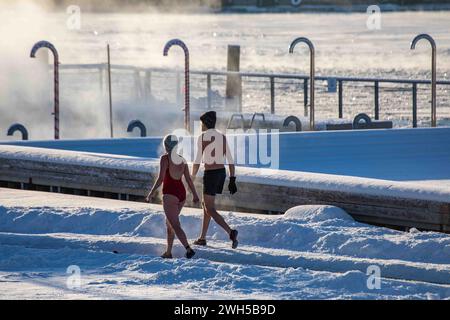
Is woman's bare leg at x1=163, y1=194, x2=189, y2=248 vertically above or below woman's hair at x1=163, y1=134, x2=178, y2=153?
below

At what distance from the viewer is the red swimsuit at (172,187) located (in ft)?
42.5

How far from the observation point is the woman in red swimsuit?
42.2ft

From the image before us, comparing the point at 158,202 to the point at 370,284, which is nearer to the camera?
the point at 370,284

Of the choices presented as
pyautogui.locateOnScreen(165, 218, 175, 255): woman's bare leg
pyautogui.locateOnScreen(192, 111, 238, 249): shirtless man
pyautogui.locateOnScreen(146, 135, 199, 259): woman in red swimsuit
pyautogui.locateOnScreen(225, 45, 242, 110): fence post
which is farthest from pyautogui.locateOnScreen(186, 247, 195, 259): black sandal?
pyautogui.locateOnScreen(225, 45, 242, 110): fence post

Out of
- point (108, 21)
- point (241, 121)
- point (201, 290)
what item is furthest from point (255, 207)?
point (108, 21)

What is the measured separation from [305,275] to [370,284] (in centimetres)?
71

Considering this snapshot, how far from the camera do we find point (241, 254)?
12.9 meters

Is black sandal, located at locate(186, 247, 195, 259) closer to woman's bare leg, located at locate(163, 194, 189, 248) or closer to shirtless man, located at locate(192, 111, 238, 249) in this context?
woman's bare leg, located at locate(163, 194, 189, 248)

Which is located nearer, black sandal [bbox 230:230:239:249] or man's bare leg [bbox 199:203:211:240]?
black sandal [bbox 230:230:239:249]

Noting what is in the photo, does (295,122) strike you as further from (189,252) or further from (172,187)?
(189,252)

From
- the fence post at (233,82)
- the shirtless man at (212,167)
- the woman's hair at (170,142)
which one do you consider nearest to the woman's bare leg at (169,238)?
the shirtless man at (212,167)

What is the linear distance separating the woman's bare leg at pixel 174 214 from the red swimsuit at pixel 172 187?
0.05 metres

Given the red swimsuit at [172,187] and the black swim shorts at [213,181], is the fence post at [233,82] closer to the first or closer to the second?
→ the black swim shorts at [213,181]

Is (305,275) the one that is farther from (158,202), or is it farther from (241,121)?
(241,121)
